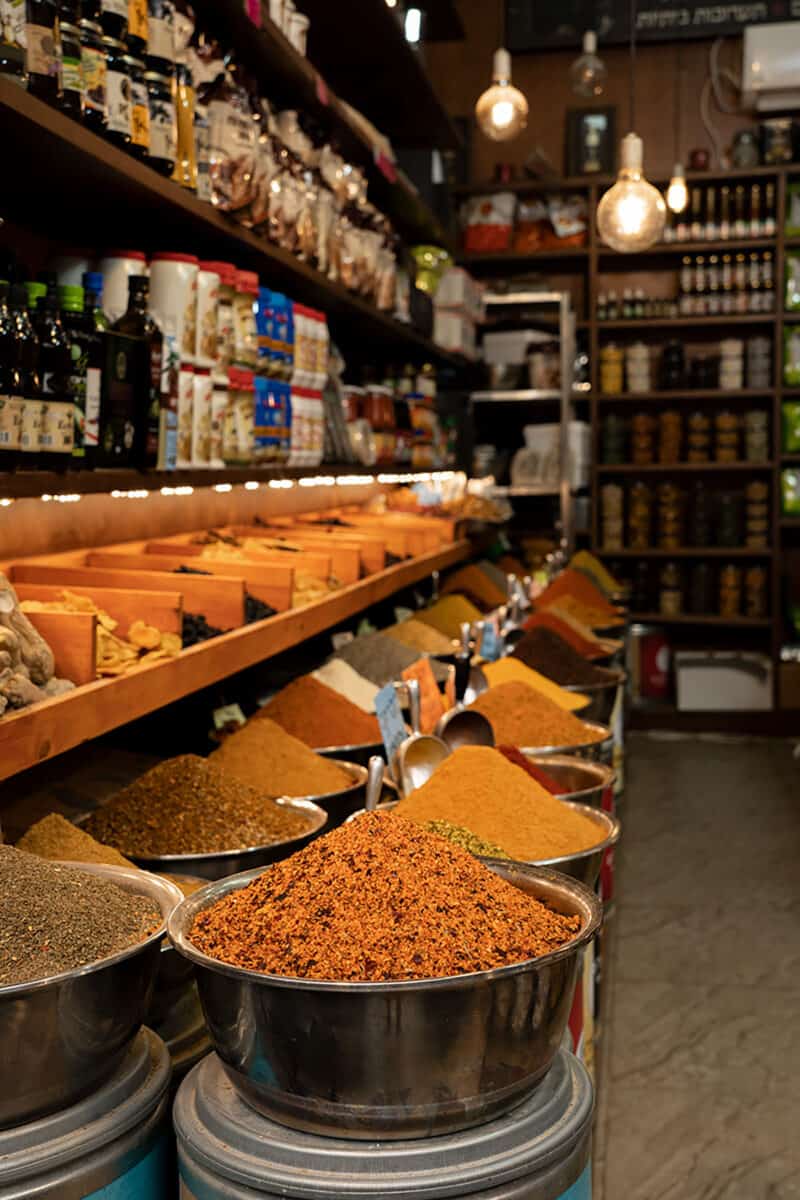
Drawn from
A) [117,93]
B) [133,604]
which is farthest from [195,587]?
[117,93]

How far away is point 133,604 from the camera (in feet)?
6.51

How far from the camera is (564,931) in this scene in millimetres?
1230

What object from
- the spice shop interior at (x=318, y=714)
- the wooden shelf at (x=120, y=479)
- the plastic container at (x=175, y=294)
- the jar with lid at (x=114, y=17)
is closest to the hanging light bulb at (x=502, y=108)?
the spice shop interior at (x=318, y=714)

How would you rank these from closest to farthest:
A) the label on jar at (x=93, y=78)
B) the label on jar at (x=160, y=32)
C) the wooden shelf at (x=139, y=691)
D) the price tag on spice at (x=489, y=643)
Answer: the wooden shelf at (x=139, y=691), the label on jar at (x=93, y=78), the label on jar at (x=160, y=32), the price tag on spice at (x=489, y=643)

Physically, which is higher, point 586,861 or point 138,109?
point 138,109

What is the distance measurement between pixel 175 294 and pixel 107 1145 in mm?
1539

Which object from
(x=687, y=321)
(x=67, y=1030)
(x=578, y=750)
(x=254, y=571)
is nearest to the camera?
(x=67, y=1030)

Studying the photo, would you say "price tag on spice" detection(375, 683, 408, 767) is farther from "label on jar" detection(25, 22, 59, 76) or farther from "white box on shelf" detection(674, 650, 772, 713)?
"white box on shelf" detection(674, 650, 772, 713)

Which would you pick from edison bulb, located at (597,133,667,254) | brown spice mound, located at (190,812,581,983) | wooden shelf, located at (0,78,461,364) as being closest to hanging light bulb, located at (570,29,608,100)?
edison bulb, located at (597,133,667,254)

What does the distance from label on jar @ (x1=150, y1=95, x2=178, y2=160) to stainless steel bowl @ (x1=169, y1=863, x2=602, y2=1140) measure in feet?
4.53

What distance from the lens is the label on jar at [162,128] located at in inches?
80.2

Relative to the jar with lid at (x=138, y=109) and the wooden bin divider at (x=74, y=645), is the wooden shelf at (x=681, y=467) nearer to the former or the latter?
the jar with lid at (x=138, y=109)

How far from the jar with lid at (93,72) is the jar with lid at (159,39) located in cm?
22

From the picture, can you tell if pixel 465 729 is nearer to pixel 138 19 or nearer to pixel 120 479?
pixel 120 479
